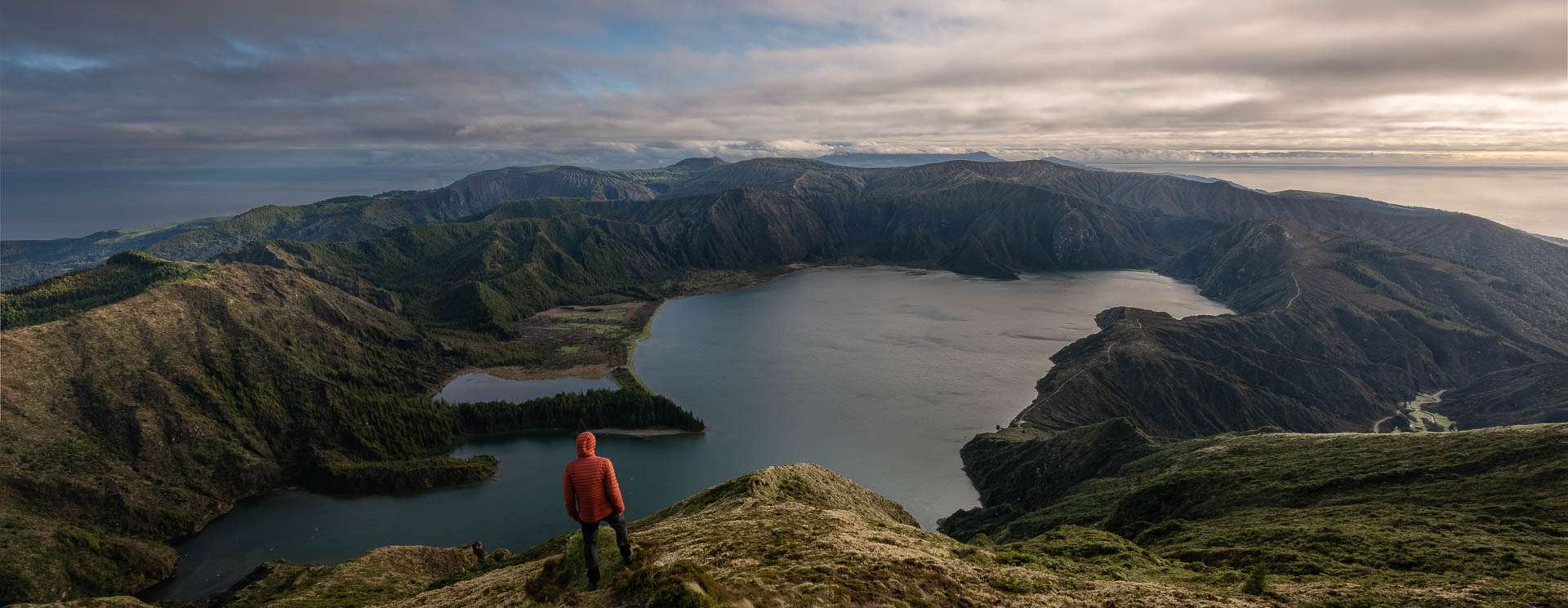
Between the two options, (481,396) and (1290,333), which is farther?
(1290,333)

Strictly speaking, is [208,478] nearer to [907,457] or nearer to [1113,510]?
[907,457]

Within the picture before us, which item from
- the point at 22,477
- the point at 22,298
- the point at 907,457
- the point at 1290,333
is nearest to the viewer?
the point at 22,477

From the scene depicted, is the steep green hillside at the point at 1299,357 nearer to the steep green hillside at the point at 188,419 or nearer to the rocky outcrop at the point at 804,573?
the steep green hillside at the point at 188,419

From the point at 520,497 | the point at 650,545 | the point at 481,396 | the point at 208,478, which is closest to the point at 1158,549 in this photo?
the point at 650,545

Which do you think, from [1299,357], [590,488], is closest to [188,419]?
[590,488]

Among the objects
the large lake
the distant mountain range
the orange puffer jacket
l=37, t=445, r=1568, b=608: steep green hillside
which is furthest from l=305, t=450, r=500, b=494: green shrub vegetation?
the orange puffer jacket

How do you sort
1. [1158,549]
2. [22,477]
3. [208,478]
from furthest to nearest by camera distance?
[208,478]
[22,477]
[1158,549]

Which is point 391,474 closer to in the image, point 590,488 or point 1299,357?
point 590,488

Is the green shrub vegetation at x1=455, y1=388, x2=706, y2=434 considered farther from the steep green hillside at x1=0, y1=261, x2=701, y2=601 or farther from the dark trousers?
the dark trousers
